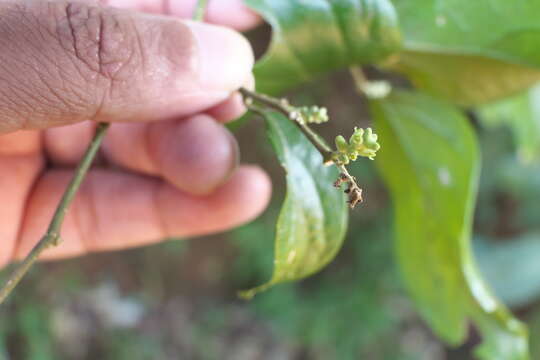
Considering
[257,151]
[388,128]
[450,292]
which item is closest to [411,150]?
[388,128]

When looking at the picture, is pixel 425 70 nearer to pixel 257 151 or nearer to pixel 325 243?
pixel 325 243

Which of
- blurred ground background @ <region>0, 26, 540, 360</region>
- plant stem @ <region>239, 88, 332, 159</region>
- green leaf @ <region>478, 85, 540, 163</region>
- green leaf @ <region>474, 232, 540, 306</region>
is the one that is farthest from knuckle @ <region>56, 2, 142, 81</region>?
green leaf @ <region>474, 232, 540, 306</region>

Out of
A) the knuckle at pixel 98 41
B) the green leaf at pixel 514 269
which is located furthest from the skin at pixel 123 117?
the green leaf at pixel 514 269

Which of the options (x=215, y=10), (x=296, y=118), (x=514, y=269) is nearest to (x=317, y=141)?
(x=296, y=118)

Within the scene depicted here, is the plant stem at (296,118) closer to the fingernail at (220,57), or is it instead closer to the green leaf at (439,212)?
the fingernail at (220,57)

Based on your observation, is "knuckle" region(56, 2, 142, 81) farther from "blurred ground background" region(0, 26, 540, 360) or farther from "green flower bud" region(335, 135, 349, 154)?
"blurred ground background" region(0, 26, 540, 360)

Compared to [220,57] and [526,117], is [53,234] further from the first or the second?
[526,117]
